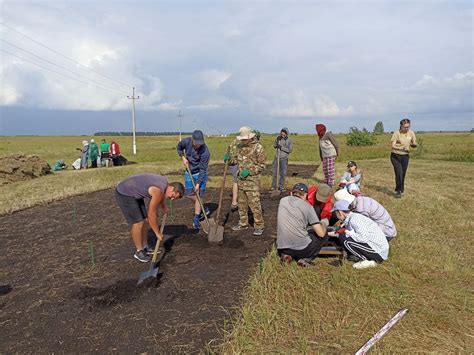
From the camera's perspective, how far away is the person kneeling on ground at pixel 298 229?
4.40m

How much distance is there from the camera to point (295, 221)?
14.5ft

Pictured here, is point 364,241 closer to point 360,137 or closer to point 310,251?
point 310,251

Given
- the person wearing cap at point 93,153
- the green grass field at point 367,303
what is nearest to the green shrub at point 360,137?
the person wearing cap at point 93,153

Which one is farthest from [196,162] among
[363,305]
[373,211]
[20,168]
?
[20,168]

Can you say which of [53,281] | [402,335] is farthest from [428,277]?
[53,281]

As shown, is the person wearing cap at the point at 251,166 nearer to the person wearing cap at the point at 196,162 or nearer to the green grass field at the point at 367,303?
the person wearing cap at the point at 196,162

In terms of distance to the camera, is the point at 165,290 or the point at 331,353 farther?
the point at 165,290

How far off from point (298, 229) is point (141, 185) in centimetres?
215

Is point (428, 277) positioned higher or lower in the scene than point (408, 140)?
lower

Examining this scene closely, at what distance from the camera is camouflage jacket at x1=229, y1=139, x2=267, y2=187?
585 centimetres

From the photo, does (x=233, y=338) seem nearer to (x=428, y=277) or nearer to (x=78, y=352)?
(x=78, y=352)

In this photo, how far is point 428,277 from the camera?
4207 millimetres

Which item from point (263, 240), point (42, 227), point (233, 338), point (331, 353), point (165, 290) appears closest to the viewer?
point (331, 353)

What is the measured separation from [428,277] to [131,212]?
388 cm
